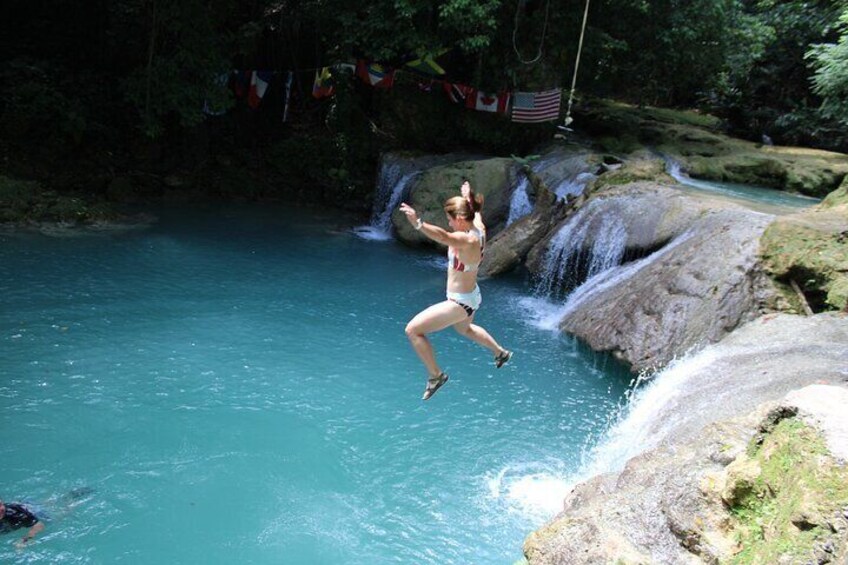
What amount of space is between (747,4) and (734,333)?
2059 centimetres

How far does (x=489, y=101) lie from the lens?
54.0 ft

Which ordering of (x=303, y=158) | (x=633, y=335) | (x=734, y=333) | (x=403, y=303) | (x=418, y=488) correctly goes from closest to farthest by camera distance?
(x=418, y=488), (x=734, y=333), (x=633, y=335), (x=403, y=303), (x=303, y=158)

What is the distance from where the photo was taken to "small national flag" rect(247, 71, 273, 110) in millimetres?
16828

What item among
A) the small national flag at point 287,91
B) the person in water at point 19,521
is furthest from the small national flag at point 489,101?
the person in water at point 19,521

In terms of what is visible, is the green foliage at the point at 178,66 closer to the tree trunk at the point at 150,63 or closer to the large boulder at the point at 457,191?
the tree trunk at the point at 150,63

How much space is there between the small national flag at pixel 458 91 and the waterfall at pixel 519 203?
3706 millimetres

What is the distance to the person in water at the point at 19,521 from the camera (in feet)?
15.6

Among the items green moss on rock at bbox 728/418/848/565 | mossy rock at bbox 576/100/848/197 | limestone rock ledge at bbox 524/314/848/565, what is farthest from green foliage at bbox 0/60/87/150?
green moss on rock at bbox 728/418/848/565

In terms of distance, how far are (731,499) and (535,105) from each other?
46.4 ft

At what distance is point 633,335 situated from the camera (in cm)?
829

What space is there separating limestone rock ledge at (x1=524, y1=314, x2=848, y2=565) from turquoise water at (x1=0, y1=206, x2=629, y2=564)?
168cm

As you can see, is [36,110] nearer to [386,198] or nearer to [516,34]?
[386,198]

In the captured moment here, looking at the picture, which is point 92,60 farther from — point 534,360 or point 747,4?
point 747,4

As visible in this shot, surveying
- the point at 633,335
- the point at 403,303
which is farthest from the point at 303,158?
the point at 633,335
